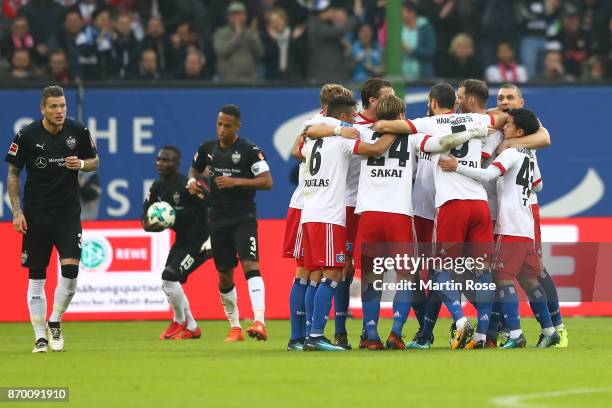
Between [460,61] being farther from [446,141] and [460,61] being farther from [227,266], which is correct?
[446,141]

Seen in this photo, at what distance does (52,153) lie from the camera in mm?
12352

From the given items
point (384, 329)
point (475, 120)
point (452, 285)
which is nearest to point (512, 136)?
point (475, 120)

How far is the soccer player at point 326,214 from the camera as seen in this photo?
11.7 metres

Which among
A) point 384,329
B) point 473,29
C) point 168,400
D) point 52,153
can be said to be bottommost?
point 384,329

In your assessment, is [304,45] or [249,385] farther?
[304,45]

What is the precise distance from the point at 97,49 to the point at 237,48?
7.19 ft

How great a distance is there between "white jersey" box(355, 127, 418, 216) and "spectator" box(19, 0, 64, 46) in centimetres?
1141

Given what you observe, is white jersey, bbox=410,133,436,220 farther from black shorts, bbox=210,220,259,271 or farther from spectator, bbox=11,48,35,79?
spectator, bbox=11,48,35,79

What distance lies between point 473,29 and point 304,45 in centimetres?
294

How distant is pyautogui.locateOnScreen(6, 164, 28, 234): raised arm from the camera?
39.6 feet

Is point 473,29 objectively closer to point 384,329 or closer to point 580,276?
point 580,276

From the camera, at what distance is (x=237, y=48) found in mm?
21906

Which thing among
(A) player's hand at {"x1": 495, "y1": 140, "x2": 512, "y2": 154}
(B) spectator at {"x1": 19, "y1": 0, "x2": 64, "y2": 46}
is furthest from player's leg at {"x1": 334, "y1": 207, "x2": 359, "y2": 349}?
(B) spectator at {"x1": 19, "y1": 0, "x2": 64, "y2": 46}

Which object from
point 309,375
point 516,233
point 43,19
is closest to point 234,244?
point 516,233
